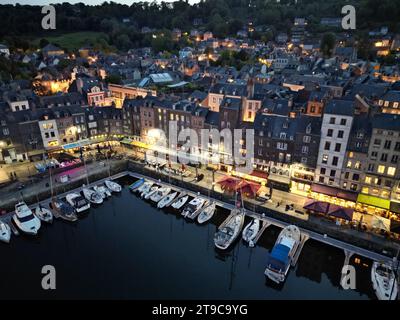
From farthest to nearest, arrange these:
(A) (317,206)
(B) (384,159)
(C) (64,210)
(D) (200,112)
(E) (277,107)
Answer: (D) (200,112) → (E) (277,107) → (C) (64,210) → (A) (317,206) → (B) (384,159)

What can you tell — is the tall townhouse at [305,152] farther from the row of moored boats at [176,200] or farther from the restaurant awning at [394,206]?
the row of moored boats at [176,200]

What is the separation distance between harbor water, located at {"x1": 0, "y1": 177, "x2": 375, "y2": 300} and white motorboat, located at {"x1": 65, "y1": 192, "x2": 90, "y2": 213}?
1.96 m

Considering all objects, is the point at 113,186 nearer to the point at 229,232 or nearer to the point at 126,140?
the point at 126,140

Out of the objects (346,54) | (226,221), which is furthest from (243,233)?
(346,54)

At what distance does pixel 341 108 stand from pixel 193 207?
1209 inches

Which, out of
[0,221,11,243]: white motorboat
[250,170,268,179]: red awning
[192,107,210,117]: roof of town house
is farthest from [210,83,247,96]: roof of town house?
[0,221,11,243]: white motorboat

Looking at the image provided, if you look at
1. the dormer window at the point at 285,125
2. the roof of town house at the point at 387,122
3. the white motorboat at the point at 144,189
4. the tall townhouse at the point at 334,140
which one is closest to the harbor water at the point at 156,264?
the white motorboat at the point at 144,189

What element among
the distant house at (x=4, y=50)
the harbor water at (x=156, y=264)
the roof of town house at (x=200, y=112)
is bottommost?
the harbor water at (x=156, y=264)

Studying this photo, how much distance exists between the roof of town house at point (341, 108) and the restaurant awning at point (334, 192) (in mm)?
13128

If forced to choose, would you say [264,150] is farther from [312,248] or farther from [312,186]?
[312,248]

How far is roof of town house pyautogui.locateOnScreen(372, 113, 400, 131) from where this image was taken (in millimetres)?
44625

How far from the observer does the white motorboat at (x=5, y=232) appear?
44.6 m

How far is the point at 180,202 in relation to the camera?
2144 inches

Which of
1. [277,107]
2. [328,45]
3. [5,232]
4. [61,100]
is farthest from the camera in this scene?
[328,45]
